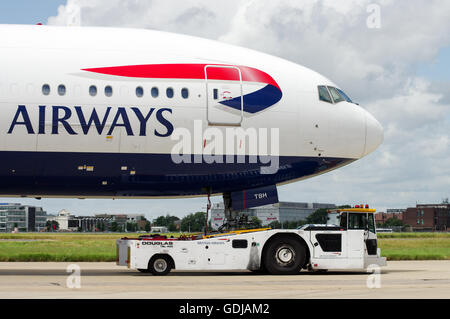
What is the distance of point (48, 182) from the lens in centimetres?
2103

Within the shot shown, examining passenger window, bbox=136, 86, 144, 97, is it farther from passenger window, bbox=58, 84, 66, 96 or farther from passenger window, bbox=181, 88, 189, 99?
passenger window, bbox=58, 84, 66, 96

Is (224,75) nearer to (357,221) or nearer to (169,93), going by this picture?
(169,93)

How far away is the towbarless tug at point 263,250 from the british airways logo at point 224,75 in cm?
421

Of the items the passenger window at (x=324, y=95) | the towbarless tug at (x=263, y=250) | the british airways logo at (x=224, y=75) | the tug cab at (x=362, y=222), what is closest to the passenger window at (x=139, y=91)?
the british airways logo at (x=224, y=75)

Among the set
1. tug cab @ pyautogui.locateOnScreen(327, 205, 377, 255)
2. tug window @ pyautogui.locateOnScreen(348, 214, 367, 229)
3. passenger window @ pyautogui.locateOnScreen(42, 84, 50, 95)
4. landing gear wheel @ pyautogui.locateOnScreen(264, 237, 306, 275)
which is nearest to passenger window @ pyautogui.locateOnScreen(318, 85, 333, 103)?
tug cab @ pyautogui.locateOnScreen(327, 205, 377, 255)

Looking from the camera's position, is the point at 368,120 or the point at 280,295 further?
the point at 368,120

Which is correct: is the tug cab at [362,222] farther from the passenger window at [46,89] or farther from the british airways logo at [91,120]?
the passenger window at [46,89]

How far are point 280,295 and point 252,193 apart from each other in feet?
25.9

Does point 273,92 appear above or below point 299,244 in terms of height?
above

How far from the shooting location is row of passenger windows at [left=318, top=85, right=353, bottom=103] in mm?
23359

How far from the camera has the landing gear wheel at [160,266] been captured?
69.7 feet
